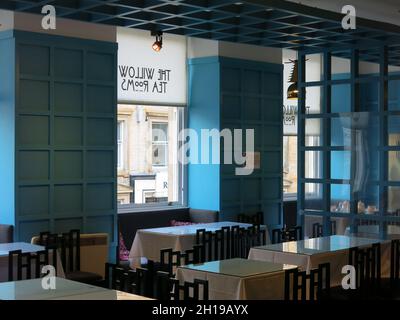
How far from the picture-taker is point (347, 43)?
8.55 metres

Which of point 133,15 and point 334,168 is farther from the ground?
point 133,15

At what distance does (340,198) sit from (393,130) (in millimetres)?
1117

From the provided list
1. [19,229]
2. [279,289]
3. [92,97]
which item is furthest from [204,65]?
[279,289]

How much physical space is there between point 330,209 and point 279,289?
3502mm

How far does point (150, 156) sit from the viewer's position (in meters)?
10.3

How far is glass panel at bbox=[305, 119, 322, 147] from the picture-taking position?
29.5 ft

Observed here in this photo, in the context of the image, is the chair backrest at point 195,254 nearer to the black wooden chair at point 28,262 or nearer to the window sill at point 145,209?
the black wooden chair at point 28,262

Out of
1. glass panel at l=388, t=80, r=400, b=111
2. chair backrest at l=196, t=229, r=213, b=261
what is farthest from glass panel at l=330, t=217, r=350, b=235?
glass panel at l=388, t=80, r=400, b=111

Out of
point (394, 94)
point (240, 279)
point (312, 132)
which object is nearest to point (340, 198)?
point (312, 132)

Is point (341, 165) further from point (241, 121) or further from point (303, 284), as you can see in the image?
point (303, 284)

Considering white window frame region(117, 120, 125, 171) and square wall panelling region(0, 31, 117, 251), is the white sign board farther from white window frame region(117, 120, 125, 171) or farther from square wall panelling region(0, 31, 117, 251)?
square wall panelling region(0, 31, 117, 251)

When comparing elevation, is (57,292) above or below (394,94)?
below

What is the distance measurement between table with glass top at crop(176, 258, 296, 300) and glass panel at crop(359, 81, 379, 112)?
7447mm
